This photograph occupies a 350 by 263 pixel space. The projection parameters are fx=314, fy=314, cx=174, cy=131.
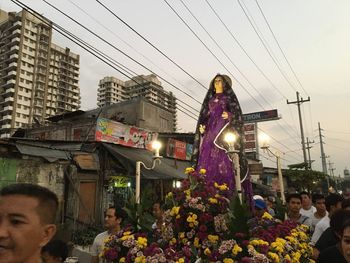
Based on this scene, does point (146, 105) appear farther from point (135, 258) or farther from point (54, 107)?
point (54, 107)

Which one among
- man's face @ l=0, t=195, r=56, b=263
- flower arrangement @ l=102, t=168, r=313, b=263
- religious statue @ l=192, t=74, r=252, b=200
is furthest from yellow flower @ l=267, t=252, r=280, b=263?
religious statue @ l=192, t=74, r=252, b=200

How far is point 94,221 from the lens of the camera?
1281 centimetres

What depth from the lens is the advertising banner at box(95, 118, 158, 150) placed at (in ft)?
59.5

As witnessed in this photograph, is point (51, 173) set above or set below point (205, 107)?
below

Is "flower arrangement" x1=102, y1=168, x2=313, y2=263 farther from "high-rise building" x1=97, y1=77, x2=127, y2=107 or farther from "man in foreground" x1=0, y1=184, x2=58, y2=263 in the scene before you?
"high-rise building" x1=97, y1=77, x2=127, y2=107

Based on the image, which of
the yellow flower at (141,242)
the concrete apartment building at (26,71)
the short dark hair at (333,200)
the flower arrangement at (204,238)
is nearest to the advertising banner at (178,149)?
the short dark hair at (333,200)

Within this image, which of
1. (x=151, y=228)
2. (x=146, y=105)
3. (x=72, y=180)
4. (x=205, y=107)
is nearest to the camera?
(x=151, y=228)

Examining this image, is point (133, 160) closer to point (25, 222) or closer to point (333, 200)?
point (333, 200)

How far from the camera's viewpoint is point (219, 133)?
5.60 meters

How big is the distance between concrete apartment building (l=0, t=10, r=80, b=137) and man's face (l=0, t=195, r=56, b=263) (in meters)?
83.4

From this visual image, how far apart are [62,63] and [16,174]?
94.1 metres

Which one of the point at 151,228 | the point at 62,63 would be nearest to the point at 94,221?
the point at 151,228

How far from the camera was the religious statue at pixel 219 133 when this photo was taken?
5.33 m

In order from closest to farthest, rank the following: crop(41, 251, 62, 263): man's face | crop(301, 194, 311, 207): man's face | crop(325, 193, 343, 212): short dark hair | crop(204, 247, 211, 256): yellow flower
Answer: crop(204, 247, 211, 256): yellow flower → crop(41, 251, 62, 263): man's face → crop(325, 193, 343, 212): short dark hair → crop(301, 194, 311, 207): man's face
